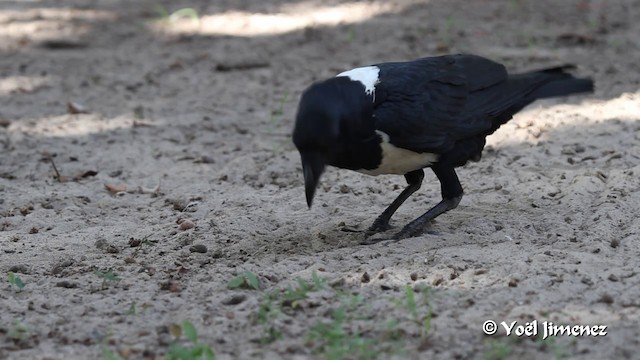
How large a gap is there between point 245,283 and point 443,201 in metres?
1.29

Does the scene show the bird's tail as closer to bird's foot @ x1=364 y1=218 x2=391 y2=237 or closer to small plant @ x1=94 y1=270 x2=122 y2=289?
bird's foot @ x1=364 y1=218 x2=391 y2=237

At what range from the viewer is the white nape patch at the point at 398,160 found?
4.64 metres

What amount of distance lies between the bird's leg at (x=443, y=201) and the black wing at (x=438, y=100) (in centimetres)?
16

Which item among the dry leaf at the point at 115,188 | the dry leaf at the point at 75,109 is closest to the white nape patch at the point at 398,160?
the dry leaf at the point at 115,188

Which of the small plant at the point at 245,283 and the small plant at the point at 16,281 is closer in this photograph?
the small plant at the point at 245,283

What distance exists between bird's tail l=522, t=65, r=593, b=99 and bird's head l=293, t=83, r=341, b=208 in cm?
146

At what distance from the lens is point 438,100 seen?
4.92 meters

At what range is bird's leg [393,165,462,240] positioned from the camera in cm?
495

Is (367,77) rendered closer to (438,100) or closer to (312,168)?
(438,100)

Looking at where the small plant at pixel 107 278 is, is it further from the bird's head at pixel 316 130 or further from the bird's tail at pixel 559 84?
the bird's tail at pixel 559 84

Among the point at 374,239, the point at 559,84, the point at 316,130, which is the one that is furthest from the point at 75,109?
the point at 559,84

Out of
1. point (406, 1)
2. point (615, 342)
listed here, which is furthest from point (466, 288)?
point (406, 1)

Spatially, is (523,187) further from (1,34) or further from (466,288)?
(1,34)

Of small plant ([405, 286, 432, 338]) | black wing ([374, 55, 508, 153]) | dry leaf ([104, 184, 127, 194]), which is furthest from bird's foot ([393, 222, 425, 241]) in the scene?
dry leaf ([104, 184, 127, 194])
